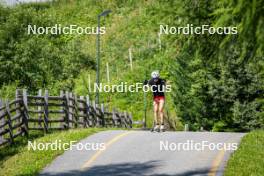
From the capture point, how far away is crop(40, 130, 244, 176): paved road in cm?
1276

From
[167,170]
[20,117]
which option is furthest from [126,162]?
[20,117]

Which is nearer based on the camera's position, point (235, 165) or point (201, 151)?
point (235, 165)

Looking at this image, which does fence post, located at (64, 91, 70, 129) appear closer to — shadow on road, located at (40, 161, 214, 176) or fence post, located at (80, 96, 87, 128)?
fence post, located at (80, 96, 87, 128)

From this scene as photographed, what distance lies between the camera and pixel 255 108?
34406 mm

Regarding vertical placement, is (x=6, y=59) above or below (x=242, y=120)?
above

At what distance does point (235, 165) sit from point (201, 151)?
2394 millimetres

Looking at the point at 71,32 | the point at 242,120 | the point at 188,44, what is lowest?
the point at 242,120

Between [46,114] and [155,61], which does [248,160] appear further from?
[155,61]

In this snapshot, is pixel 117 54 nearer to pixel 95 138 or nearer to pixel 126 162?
pixel 95 138

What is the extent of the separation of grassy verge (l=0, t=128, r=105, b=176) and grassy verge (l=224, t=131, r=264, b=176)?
4526 mm

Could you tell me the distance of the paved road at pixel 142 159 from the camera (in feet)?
41.9

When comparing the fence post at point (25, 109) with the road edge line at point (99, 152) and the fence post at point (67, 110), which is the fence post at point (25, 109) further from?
the road edge line at point (99, 152)

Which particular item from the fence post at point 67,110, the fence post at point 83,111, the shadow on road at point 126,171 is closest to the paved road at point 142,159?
the shadow on road at point 126,171

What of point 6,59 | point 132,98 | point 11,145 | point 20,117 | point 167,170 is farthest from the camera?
point 132,98
